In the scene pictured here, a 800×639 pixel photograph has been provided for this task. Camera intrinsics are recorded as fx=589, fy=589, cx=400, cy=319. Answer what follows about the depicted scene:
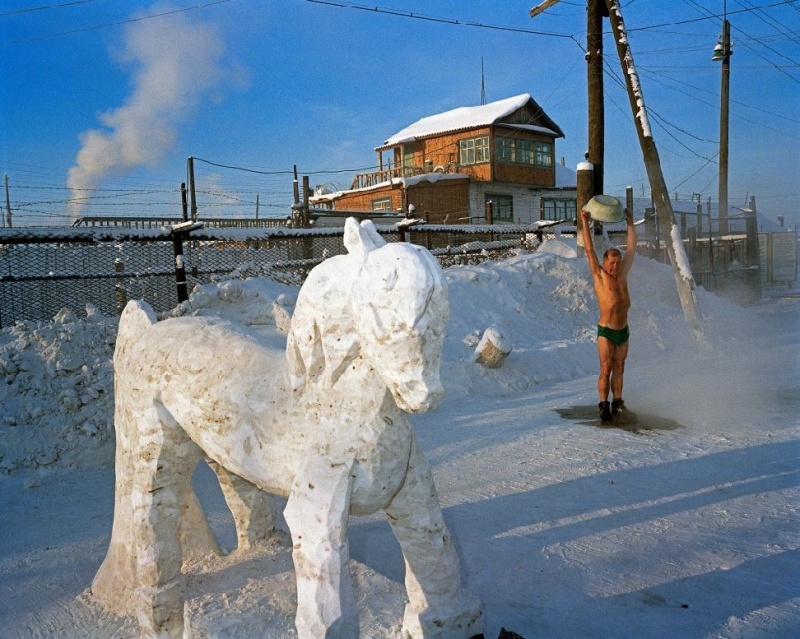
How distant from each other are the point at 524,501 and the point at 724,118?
20.4 meters

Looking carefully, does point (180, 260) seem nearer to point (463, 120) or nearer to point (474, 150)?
point (474, 150)

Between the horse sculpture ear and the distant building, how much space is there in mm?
24210

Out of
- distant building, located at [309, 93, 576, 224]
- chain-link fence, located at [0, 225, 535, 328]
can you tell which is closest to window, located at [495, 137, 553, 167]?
distant building, located at [309, 93, 576, 224]

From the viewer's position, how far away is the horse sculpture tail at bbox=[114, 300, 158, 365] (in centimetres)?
252

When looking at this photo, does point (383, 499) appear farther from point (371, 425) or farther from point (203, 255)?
point (203, 255)

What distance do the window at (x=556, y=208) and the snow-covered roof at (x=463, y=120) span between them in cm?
349

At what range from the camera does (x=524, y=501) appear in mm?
3871

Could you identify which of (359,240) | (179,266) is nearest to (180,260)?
(179,266)

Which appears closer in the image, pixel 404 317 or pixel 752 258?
pixel 404 317

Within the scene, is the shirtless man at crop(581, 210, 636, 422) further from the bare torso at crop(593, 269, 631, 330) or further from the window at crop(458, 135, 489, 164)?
the window at crop(458, 135, 489, 164)

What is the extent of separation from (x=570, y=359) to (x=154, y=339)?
22.5ft

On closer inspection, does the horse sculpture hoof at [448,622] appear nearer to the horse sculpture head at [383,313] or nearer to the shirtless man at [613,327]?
the horse sculpture head at [383,313]

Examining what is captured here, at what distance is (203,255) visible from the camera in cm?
785

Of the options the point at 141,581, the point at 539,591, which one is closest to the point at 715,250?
the point at 539,591
